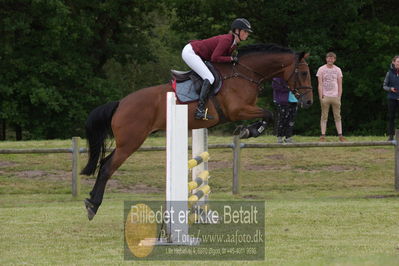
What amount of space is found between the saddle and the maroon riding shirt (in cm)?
12

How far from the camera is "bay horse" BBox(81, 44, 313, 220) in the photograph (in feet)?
33.1

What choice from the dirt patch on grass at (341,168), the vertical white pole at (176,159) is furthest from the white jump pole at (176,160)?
the dirt patch on grass at (341,168)

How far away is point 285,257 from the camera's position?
315 inches

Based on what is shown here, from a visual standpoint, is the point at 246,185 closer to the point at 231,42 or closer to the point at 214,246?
the point at 231,42

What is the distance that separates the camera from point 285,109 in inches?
612

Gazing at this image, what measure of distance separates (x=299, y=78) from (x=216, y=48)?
4.07 ft

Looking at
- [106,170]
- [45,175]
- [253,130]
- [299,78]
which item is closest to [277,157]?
[45,175]

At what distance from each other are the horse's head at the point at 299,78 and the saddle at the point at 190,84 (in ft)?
3.14

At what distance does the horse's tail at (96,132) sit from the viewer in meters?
10.5

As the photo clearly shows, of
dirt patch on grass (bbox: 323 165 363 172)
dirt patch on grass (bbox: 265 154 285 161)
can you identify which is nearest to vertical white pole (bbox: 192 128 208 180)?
dirt patch on grass (bbox: 323 165 363 172)

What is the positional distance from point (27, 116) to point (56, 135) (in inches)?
54.7

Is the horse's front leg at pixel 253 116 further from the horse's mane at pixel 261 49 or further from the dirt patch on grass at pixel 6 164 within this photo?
the dirt patch on grass at pixel 6 164

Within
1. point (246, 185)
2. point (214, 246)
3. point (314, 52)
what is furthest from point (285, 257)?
point (314, 52)

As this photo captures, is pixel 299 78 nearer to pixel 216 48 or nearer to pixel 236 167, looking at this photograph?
pixel 216 48
